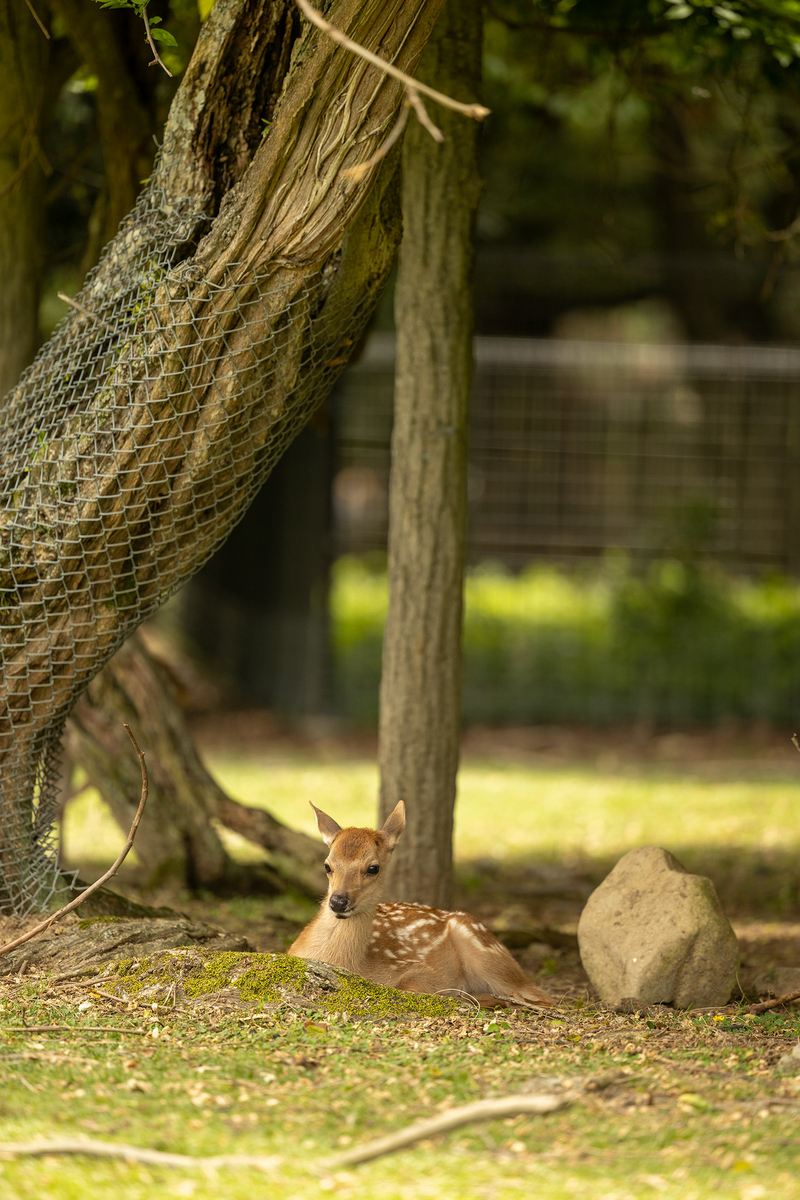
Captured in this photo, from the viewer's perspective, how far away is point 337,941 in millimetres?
4816

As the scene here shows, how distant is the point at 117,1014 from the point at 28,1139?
107 cm

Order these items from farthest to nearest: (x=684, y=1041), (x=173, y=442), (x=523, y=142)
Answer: (x=523, y=142), (x=173, y=442), (x=684, y=1041)

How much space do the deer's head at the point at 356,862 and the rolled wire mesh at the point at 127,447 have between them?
1.08m

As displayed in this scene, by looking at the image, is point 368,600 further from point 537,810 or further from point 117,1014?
point 117,1014

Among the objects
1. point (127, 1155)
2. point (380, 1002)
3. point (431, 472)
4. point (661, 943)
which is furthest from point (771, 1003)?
point (431, 472)

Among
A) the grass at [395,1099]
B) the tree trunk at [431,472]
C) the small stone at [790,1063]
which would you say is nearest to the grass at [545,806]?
the tree trunk at [431,472]

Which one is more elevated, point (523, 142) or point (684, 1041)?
point (523, 142)

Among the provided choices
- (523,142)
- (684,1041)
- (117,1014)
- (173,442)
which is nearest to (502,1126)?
(684,1041)

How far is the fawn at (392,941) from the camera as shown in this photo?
4809 mm

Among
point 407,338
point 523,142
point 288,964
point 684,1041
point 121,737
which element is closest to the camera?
point 684,1041

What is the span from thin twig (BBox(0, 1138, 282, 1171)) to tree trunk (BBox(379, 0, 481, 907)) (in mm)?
2940

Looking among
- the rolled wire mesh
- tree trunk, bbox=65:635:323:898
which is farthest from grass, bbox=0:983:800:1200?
tree trunk, bbox=65:635:323:898

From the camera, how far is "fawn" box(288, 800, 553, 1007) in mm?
4809

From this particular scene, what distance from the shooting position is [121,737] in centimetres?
661
